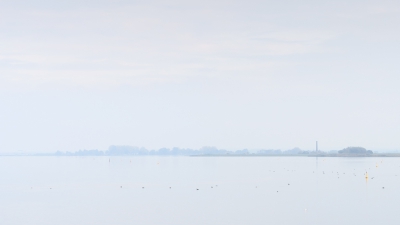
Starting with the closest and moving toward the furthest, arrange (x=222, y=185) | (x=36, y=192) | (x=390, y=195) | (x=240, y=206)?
(x=240, y=206) → (x=390, y=195) → (x=36, y=192) → (x=222, y=185)

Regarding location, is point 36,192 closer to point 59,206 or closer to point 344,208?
point 59,206

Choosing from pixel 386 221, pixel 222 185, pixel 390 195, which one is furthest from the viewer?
pixel 222 185

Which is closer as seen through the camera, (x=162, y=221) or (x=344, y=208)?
(x=162, y=221)

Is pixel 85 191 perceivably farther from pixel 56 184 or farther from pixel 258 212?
pixel 258 212

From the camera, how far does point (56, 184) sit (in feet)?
186

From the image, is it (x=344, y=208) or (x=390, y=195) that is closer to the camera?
(x=344, y=208)

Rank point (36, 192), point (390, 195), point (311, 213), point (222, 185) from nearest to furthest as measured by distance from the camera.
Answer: point (311, 213) → point (390, 195) → point (36, 192) → point (222, 185)

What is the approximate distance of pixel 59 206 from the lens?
37.7 metres

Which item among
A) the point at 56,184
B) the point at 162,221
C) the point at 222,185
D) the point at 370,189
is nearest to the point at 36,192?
the point at 56,184

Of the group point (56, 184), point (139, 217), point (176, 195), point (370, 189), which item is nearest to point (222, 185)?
point (176, 195)

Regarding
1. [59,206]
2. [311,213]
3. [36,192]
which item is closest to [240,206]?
[311,213]

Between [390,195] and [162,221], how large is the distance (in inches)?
833

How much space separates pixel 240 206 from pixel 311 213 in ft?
17.4

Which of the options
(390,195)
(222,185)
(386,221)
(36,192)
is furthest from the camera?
(222,185)
